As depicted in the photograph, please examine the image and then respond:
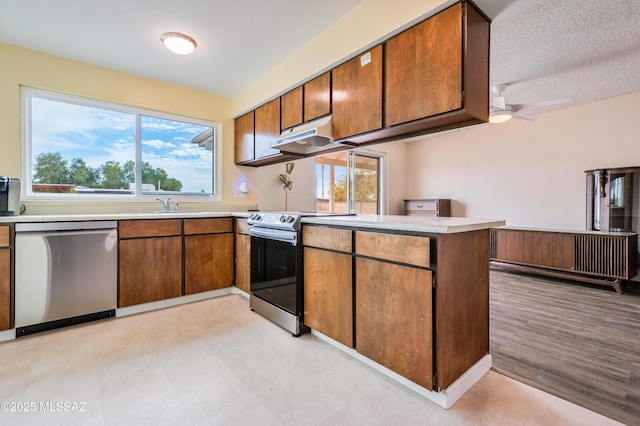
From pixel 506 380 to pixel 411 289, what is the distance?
899mm

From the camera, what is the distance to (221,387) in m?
1.67

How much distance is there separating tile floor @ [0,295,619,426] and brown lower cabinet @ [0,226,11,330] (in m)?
0.19

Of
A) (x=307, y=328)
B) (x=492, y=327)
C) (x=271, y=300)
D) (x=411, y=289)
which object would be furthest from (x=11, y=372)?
(x=492, y=327)

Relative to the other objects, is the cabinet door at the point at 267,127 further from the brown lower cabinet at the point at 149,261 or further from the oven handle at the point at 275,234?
the brown lower cabinet at the point at 149,261

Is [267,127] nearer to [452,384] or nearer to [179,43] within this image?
[179,43]

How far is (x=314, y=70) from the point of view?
257 centimetres

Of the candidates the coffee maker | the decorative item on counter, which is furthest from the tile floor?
the decorative item on counter

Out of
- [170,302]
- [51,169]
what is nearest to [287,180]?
[170,302]

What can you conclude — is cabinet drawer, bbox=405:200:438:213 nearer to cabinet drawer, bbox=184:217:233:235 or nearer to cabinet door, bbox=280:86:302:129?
cabinet door, bbox=280:86:302:129

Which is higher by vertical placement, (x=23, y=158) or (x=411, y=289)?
(x=23, y=158)

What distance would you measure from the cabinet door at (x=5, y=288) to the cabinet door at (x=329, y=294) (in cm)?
232

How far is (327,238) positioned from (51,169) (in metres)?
2.93

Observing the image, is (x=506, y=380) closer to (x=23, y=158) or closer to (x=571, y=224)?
(x=571, y=224)

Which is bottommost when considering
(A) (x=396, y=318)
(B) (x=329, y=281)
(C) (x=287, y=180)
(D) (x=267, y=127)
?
(A) (x=396, y=318)
